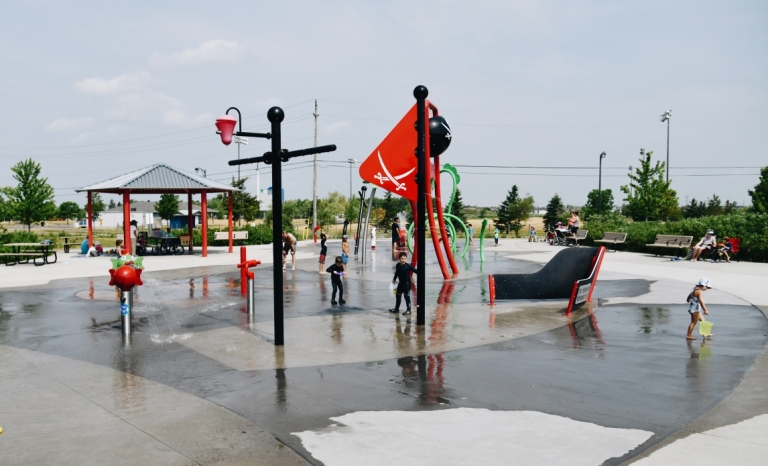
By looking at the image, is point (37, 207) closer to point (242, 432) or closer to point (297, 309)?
point (297, 309)

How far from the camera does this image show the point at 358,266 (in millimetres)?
24656

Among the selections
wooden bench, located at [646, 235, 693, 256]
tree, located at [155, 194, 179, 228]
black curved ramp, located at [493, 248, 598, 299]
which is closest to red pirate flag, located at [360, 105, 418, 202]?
black curved ramp, located at [493, 248, 598, 299]

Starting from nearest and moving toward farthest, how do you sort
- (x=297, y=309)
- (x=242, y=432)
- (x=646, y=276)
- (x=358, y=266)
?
(x=242, y=432)
(x=297, y=309)
(x=646, y=276)
(x=358, y=266)

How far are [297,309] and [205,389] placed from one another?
6308 mm

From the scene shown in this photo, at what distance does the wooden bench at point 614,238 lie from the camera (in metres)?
31.1

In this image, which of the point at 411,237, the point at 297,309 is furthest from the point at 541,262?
the point at 297,309

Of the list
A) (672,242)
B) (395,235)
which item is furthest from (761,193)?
(395,235)

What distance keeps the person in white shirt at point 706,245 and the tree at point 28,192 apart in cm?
4873

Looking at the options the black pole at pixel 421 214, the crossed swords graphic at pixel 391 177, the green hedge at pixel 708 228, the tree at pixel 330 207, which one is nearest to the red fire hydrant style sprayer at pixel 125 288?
the black pole at pixel 421 214

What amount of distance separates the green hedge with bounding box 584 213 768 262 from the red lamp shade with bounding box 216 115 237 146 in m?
22.5

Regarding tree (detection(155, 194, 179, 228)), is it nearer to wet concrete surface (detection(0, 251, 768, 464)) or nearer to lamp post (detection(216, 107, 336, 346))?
wet concrete surface (detection(0, 251, 768, 464))

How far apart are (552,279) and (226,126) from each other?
9.32m

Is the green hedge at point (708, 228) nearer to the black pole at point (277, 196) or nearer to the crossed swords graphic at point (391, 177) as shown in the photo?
the crossed swords graphic at point (391, 177)

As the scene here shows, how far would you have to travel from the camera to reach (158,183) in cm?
2981
